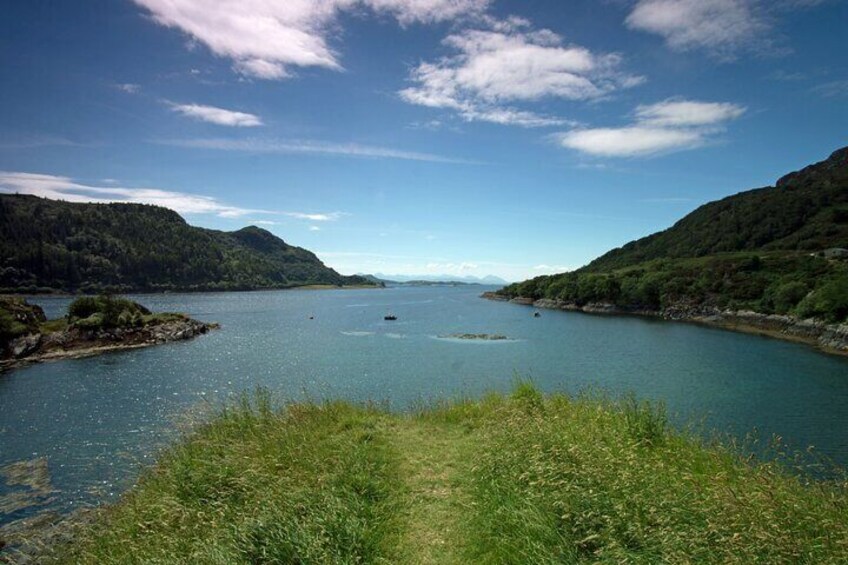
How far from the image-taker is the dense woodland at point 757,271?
7850 centimetres

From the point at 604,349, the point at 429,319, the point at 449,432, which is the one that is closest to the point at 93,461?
the point at 449,432

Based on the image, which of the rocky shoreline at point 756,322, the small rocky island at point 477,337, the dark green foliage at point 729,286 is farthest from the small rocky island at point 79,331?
the dark green foliage at point 729,286

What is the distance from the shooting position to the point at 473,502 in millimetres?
9102

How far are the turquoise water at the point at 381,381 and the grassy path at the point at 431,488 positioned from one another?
6284mm

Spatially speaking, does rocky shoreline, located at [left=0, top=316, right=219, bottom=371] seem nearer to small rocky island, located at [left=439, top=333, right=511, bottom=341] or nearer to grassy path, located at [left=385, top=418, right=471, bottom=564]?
small rocky island, located at [left=439, top=333, right=511, bottom=341]

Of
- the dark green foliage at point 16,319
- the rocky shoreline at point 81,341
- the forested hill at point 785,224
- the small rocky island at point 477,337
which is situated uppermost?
the forested hill at point 785,224

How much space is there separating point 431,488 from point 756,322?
9088 cm

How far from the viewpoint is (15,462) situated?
22.0 metres

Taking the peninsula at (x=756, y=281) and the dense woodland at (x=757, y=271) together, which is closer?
the peninsula at (x=756, y=281)

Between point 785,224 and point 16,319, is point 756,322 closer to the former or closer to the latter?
point 16,319

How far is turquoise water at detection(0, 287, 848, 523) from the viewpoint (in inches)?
954

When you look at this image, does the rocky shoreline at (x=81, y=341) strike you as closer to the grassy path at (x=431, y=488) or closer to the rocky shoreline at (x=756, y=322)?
the grassy path at (x=431, y=488)

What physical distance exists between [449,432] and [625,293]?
12012cm

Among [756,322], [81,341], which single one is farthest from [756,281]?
[81,341]
